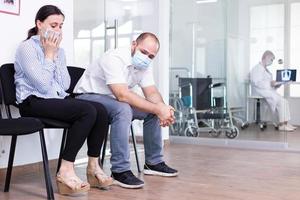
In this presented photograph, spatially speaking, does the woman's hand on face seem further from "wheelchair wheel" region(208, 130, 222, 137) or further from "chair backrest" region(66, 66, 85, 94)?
"wheelchair wheel" region(208, 130, 222, 137)

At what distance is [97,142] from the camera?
238cm

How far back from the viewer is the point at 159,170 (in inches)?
111

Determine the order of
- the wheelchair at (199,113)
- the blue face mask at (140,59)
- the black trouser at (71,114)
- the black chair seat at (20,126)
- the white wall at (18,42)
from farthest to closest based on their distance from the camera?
the wheelchair at (199,113)
the white wall at (18,42)
the blue face mask at (140,59)
the black trouser at (71,114)
the black chair seat at (20,126)

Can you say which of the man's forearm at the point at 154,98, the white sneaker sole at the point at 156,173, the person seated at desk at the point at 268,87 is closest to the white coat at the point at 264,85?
the person seated at desk at the point at 268,87

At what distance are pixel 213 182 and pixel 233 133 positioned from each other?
2.05m

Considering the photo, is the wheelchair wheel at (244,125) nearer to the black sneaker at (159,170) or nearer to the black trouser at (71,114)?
the black sneaker at (159,170)

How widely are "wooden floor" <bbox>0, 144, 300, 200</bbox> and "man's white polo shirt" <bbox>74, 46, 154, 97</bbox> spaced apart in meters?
0.61

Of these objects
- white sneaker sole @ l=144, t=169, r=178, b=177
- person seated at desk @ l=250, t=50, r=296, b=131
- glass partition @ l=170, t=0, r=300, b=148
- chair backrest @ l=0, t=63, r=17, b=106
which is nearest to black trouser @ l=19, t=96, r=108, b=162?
chair backrest @ l=0, t=63, r=17, b=106

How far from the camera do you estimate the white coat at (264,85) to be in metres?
4.86

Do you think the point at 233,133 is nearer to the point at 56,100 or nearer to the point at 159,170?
the point at 159,170

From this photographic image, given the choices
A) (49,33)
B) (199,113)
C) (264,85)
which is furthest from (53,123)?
(264,85)

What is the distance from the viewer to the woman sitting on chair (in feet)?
7.26

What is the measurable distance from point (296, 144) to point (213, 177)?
6.80 ft

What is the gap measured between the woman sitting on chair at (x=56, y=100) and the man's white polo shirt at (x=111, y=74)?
0.14 metres
